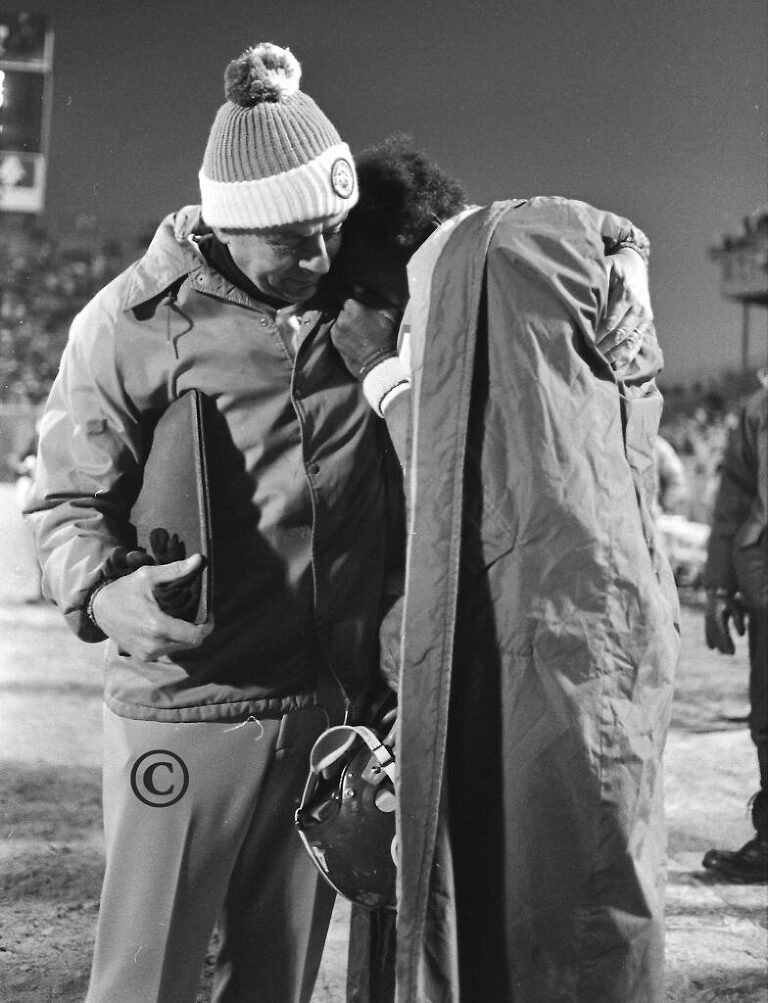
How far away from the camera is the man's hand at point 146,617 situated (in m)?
1.40

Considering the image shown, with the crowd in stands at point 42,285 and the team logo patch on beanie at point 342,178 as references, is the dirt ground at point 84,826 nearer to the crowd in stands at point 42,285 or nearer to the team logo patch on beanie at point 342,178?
the crowd in stands at point 42,285

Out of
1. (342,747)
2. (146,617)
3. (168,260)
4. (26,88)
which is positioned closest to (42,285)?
(26,88)

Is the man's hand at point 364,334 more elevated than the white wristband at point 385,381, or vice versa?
the man's hand at point 364,334

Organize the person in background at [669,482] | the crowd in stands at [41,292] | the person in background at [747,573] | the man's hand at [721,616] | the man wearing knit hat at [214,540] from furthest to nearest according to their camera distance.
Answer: the person in background at [669,482], the man's hand at [721,616], the person in background at [747,573], the crowd in stands at [41,292], the man wearing knit hat at [214,540]

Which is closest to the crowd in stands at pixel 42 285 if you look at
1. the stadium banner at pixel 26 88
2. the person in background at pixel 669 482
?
the stadium banner at pixel 26 88

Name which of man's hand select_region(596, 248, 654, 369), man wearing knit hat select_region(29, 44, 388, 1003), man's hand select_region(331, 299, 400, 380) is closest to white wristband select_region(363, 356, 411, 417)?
man's hand select_region(331, 299, 400, 380)

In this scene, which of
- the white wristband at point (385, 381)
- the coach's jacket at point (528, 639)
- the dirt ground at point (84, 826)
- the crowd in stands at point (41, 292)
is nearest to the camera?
the coach's jacket at point (528, 639)

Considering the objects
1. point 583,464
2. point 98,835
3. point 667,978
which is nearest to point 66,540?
point 583,464

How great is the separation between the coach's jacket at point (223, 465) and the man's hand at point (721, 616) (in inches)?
83.4

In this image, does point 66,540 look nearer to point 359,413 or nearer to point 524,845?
point 359,413

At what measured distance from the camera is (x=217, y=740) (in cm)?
152

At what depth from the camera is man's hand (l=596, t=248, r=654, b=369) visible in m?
1.30

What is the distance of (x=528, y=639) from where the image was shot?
1.27m

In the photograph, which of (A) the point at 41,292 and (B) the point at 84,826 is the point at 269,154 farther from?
(B) the point at 84,826
